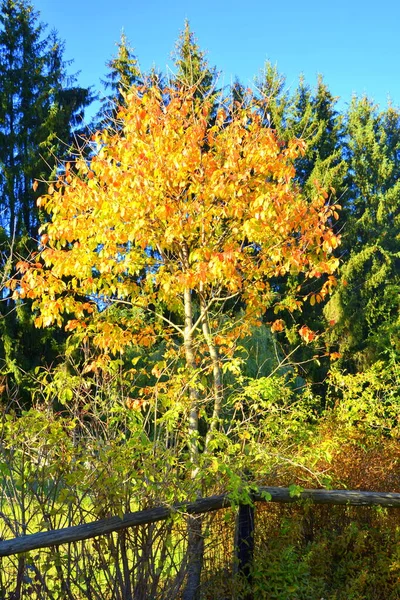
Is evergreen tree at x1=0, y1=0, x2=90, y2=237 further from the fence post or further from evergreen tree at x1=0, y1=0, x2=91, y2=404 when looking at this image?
the fence post

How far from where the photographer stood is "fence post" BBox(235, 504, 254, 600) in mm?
4238

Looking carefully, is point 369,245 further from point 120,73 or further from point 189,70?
point 189,70

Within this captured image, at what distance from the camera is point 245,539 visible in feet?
13.9

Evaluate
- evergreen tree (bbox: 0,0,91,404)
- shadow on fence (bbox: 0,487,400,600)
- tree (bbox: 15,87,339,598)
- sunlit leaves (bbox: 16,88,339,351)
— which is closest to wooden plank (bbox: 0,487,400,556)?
shadow on fence (bbox: 0,487,400,600)

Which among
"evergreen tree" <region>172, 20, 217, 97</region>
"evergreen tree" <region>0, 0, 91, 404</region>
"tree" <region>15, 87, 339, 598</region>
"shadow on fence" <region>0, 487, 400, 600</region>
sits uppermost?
"evergreen tree" <region>0, 0, 91, 404</region>

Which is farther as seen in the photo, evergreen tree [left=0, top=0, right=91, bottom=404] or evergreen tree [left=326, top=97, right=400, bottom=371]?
evergreen tree [left=326, top=97, right=400, bottom=371]

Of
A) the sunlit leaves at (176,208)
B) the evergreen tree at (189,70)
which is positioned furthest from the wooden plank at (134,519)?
the evergreen tree at (189,70)

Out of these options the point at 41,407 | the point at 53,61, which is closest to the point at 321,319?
the point at 53,61

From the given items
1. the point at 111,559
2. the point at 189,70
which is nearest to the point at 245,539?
the point at 111,559

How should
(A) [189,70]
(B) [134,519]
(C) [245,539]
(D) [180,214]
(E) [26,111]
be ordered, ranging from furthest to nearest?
(E) [26,111] < (A) [189,70] < (D) [180,214] < (C) [245,539] < (B) [134,519]

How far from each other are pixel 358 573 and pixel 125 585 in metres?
1.99

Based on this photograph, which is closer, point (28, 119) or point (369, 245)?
point (28, 119)

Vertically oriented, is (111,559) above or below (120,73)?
below

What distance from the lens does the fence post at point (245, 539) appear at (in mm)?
4238
